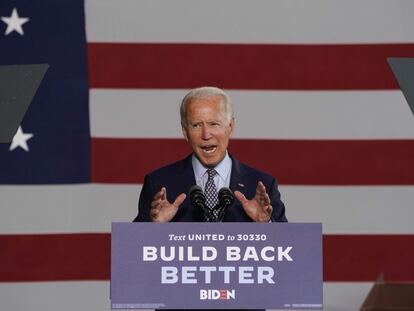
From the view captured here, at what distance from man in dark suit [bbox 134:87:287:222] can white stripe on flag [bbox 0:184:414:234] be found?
1339 millimetres

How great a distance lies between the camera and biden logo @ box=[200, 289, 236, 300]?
95.7 inches

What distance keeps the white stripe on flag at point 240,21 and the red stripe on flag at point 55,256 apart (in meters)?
0.81

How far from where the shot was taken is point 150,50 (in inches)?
167

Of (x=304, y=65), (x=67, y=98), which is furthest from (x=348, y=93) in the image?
(x=67, y=98)

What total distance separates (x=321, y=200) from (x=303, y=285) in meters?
1.81

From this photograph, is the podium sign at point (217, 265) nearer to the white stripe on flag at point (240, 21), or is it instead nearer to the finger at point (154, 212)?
the finger at point (154, 212)

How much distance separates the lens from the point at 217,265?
2455 mm

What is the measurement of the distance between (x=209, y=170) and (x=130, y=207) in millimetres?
1396

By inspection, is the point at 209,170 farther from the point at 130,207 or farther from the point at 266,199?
the point at 130,207

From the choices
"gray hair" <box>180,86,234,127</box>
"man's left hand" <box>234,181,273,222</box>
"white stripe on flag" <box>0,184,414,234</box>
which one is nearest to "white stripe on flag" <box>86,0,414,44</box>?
"white stripe on flag" <box>0,184,414,234</box>

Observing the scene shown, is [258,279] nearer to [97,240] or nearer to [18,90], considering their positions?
[18,90]

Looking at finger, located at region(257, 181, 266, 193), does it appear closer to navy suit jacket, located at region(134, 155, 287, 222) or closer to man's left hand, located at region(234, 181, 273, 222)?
man's left hand, located at region(234, 181, 273, 222)

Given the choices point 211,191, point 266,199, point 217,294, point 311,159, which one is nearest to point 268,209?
point 266,199

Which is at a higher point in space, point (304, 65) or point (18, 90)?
point (304, 65)
